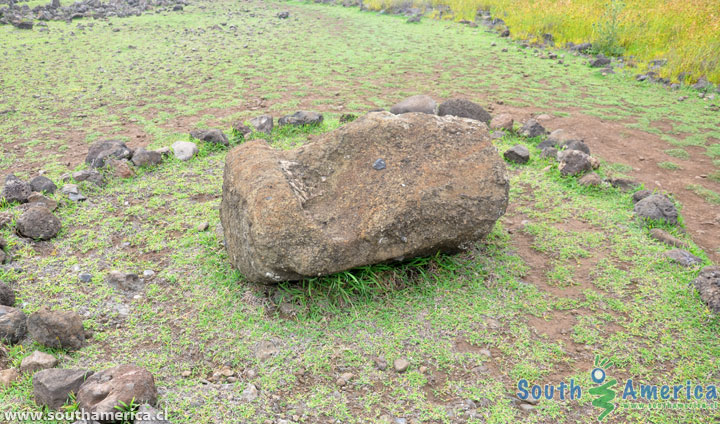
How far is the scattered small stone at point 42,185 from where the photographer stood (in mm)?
4211

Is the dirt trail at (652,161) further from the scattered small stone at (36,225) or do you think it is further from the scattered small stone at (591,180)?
the scattered small stone at (36,225)

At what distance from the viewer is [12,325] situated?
271 centimetres

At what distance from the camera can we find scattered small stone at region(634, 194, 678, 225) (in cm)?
382

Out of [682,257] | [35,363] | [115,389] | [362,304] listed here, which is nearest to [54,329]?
[35,363]

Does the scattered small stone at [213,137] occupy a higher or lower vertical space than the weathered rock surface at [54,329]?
higher

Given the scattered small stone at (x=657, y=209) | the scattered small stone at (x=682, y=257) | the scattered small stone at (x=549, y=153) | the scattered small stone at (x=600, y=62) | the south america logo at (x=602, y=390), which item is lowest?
the south america logo at (x=602, y=390)

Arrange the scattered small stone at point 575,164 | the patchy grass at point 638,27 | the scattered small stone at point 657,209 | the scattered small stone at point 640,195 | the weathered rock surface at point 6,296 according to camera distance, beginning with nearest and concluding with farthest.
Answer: the weathered rock surface at point 6,296 → the scattered small stone at point 657,209 → the scattered small stone at point 640,195 → the scattered small stone at point 575,164 → the patchy grass at point 638,27

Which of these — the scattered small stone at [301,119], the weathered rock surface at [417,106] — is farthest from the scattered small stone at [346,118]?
the weathered rock surface at [417,106]

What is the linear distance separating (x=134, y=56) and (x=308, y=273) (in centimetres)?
Result: 817

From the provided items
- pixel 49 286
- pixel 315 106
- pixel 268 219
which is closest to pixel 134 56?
pixel 315 106

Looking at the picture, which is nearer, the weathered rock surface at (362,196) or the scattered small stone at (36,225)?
the weathered rock surface at (362,196)

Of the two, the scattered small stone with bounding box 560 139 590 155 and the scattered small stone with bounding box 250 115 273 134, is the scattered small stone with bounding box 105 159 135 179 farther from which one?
the scattered small stone with bounding box 560 139 590 155

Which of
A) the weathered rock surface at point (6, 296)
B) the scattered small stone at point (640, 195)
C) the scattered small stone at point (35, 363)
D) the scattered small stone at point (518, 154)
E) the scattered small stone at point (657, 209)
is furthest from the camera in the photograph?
the scattered small stone at point (518, 154)

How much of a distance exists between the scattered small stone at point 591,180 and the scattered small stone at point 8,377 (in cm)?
438
